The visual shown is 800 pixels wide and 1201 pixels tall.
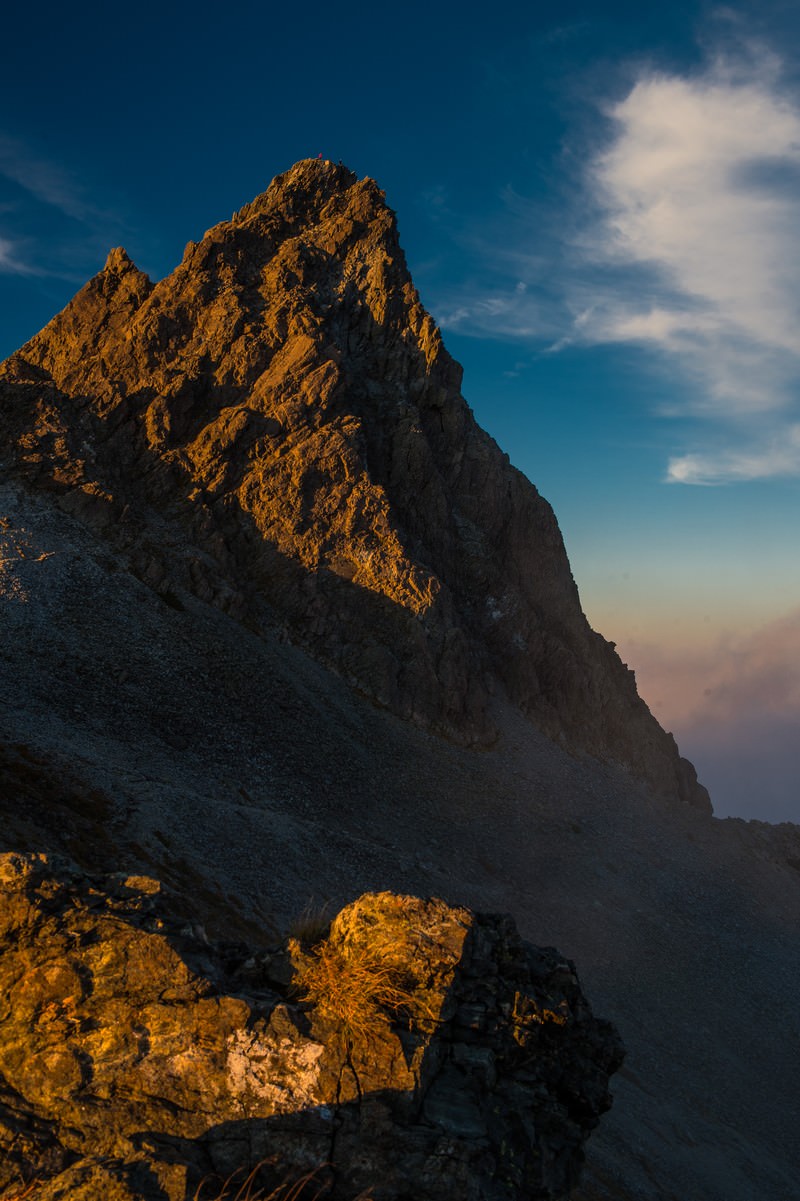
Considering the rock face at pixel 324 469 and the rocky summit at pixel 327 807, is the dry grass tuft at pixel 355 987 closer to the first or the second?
the rocky summit at pixel 327 807

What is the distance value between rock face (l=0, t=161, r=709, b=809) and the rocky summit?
405 mm

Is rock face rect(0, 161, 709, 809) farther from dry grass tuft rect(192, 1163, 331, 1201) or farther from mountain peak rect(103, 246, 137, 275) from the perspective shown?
dry grass tuft rect(192, 1163, 331, 1201)

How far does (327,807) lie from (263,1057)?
38136 millimetres

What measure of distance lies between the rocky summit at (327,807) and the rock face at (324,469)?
41 cm

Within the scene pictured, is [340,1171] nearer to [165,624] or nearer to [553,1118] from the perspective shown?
[553,1118]

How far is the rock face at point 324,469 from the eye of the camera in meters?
66.2

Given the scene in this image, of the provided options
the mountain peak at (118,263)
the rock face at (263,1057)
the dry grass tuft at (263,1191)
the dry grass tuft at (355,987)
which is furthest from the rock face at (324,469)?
the dry grass tuft at (263,1191)

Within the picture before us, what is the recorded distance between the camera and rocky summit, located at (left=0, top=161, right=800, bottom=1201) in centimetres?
889

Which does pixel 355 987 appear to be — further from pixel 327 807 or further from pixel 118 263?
pixel 118 263

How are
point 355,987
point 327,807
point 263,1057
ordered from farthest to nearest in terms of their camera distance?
point 327,807, point 355,987, point 263,1057

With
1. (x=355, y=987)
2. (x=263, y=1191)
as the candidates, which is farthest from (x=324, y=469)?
(x=263, y=1191)

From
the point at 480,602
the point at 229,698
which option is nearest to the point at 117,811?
the point at 229,698

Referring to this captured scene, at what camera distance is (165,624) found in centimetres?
5375

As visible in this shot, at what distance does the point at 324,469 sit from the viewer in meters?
73.8
